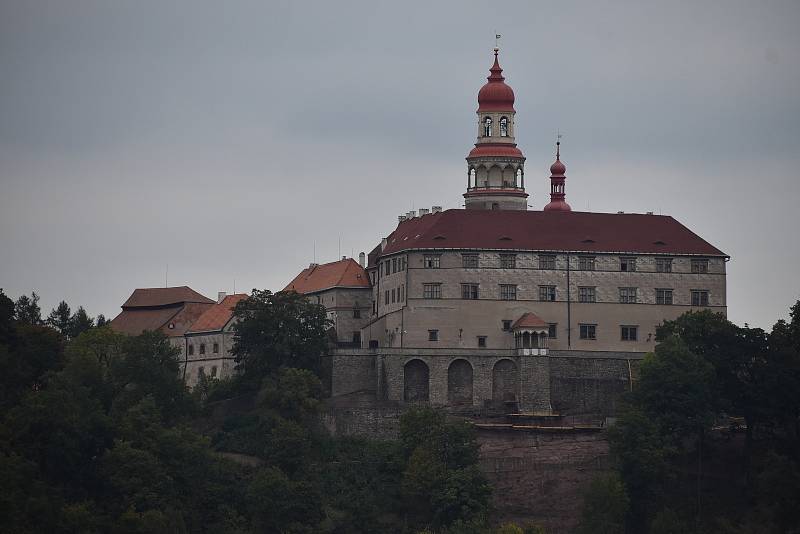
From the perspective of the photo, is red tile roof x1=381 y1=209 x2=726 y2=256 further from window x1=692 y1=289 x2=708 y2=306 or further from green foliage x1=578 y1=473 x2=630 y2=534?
green foliage x1=578 y1=473 x2=630 y2=534

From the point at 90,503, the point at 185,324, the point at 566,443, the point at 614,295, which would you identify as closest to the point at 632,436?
the point at 566,443

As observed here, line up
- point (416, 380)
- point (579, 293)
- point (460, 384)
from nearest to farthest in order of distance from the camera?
point (460, 384)
point (416, 380)
point (579, 293)

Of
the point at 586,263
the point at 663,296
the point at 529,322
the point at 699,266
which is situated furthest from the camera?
the point at 699,266

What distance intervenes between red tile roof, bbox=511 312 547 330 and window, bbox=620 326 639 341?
201 inches

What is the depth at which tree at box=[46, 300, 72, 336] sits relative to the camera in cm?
16788

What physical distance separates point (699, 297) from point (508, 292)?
11.6m

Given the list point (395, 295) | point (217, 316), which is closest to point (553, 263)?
point (395, 295)

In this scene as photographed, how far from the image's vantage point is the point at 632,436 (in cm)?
13038

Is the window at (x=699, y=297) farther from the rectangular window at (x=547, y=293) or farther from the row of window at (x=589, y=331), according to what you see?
the rectangular window at (x=547, y=293)

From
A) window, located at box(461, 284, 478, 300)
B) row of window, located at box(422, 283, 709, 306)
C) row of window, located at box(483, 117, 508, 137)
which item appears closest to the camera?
window, located at box(461, 284, 478, 300)

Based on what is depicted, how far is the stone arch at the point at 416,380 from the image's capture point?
138750 mm

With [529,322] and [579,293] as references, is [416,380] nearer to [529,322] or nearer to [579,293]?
[529,322]

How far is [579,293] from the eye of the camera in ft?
470

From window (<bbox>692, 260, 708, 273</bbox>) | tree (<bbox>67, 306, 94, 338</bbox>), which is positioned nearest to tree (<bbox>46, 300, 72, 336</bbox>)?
tree (<bbox>67, 306, 94, 338</bbox>)
